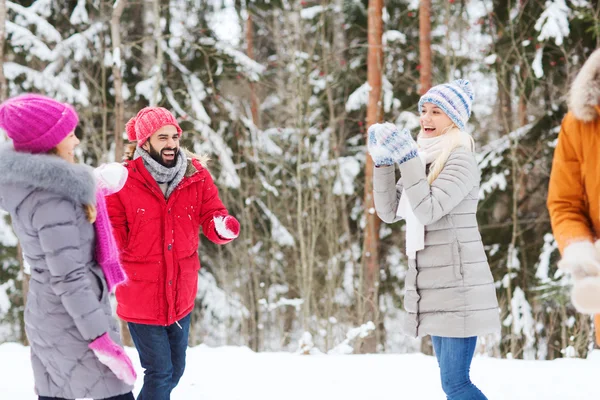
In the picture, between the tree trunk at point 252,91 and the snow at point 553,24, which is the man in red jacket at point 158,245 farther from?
the tree trunk at point 252,91

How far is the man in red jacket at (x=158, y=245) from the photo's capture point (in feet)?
10.6

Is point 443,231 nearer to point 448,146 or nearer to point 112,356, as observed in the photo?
point 448,146

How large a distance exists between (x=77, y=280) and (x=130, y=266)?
2.69ft

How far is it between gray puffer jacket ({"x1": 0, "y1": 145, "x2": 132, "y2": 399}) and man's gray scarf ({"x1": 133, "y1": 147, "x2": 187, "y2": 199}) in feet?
2.36

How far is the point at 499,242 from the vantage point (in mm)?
10484

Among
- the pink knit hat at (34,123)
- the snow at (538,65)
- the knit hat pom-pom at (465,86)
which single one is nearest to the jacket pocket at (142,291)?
the pink knit hat at (34,123)

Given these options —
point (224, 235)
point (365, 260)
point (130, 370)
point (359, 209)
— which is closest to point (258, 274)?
point (359, 209)

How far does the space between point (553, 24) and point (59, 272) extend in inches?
328

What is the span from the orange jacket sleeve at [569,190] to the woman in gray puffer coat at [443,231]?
0.71 meters

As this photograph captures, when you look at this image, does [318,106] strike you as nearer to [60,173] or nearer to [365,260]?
[365,260]

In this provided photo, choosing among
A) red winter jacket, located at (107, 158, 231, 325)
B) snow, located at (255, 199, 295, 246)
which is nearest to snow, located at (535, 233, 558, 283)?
snow, located at (255, 199, 295, 246)

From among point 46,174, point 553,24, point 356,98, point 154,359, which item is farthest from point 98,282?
point 356,98

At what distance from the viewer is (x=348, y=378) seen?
188 inches

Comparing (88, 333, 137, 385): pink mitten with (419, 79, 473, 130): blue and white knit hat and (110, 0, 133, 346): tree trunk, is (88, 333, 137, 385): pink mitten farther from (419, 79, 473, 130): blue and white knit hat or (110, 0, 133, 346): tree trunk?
(110, 0, 133, 346): tree trunk
